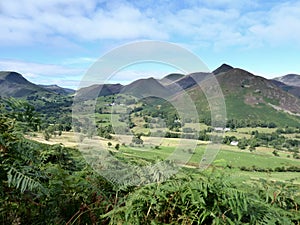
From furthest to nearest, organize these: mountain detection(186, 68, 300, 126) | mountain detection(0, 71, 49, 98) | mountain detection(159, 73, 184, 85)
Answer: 1. mountain detection(186, 68, 300, 126)
2. mountain detection(0, 71, 49, 98)
3. mountain detection(159, 73, 184, 85)

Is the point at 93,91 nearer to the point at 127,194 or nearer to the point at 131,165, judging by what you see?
the point at 131,165

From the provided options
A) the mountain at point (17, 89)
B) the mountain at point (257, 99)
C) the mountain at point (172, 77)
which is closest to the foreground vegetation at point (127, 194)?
the mountain at point (17, 89)

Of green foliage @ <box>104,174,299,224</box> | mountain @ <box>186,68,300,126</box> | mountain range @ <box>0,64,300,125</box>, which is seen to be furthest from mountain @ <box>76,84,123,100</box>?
mountain @ <box>186,68,300,126</box>

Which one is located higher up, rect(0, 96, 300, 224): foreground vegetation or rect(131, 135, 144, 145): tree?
rect(131, 135, 144, 145): tree

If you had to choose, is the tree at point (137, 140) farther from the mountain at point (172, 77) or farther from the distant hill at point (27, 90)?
the distant hill at point (27, 90)

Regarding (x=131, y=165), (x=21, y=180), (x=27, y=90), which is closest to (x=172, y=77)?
(x=131, y=165)

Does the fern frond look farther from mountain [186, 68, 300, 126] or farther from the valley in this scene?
mountain [186, 68, 300, 126]

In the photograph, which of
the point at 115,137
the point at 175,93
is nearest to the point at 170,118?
the point at 175,93

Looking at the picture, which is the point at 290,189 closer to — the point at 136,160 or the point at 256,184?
the point at 256,184
